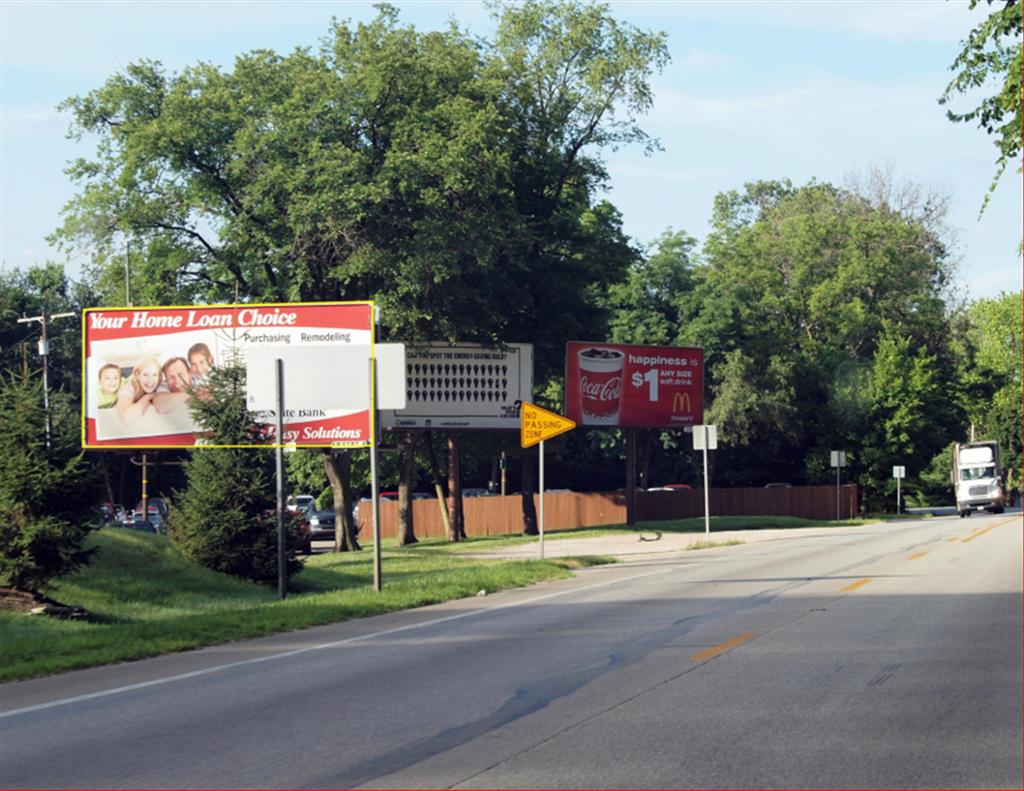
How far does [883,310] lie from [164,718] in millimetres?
65387

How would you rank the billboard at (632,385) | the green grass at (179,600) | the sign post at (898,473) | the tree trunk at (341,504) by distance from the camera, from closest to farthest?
the green grass at (179,600), the tree trunk at (341,504), the billboard at (632,385), the sign post at (898,473)

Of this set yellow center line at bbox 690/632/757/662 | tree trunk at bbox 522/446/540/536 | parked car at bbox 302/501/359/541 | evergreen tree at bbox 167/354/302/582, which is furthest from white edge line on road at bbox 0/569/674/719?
parked car at bbox 302/501/359/541

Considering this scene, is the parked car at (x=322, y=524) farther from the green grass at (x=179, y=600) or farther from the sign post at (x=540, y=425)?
the sign post at (x=540, y=425)

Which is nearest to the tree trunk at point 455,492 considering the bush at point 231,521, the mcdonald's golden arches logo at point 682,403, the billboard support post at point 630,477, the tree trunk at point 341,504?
the tree trunk at point 341,504

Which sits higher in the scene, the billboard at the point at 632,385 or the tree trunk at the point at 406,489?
the billboard at the point at 632,385

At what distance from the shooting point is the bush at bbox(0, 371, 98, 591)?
19578mm

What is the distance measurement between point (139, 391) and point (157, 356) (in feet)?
3.31

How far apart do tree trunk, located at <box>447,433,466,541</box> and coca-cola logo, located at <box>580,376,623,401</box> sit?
15.7ft

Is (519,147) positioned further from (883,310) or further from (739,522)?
(883,310)

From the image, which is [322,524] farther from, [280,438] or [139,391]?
[280,438]

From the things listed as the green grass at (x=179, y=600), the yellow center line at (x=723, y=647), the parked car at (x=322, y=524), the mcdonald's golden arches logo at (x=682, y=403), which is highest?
the mcdonald's golden arches logo at (x=682, y=403)

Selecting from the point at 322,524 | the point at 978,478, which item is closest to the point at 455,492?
the point at 322,524

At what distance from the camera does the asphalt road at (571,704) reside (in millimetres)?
7438

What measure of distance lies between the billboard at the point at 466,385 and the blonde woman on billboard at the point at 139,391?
8061mm
